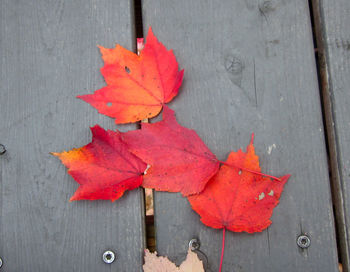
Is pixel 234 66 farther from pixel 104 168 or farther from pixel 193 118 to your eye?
pixel 104 168

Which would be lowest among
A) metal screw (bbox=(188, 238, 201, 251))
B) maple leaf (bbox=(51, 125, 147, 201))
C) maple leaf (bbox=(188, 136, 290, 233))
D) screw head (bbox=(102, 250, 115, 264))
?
screw head (bbox=(102, 250, 115, 264))

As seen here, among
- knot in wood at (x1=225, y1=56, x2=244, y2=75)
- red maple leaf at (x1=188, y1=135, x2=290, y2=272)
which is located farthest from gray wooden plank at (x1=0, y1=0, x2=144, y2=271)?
knot in wood at (x1=225, y1=56, x2=244, y2=75)

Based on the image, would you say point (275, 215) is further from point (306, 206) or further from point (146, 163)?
point (146, 163)

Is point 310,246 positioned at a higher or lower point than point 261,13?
lower

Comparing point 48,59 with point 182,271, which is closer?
point 182,271

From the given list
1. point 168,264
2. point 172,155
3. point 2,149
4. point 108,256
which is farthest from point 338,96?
point 2,149

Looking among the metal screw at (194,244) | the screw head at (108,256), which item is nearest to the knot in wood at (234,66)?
the metal screw at (194,244)

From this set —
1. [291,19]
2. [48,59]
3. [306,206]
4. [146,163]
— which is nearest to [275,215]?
[306,206]

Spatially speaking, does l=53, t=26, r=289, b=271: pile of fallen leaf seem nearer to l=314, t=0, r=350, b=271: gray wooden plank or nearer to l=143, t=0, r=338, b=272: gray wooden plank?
Answer: l=143, t=0, r=338, b=272: gray wooden plank
